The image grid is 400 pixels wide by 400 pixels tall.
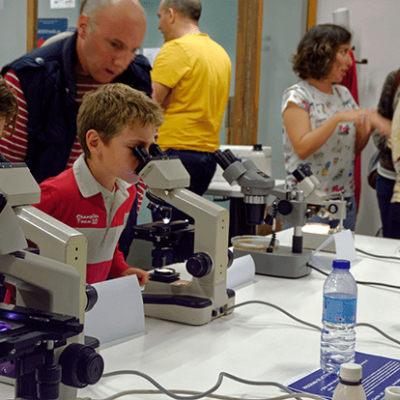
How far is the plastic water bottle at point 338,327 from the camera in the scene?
1082 millimetres

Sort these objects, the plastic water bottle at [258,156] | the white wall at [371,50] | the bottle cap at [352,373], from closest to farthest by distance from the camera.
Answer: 1. the bottle cap at [352,373]
2. the plastic water bottle at [258,156]
3. the white wall at [371,50]

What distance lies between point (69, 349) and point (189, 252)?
2.41ft

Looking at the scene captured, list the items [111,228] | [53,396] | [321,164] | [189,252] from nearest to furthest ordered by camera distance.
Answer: [53,396]
[189,252]
[111,228]
[321,164]

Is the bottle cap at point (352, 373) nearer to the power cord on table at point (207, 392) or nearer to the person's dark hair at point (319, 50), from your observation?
the power cord on table at point (207, 392)

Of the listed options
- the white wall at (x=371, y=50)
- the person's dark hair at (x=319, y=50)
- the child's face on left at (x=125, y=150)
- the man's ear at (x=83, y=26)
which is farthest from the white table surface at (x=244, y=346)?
the white wall at (x=371, y=50)

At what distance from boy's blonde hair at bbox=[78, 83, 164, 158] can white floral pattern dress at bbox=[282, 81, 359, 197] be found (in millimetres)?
1062

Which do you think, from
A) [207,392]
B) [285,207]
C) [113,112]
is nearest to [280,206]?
[285,207]

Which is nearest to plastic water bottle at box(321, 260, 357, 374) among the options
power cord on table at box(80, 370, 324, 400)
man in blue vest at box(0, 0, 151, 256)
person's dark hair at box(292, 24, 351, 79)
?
power cord on table at box(80, 370, 324, 400)

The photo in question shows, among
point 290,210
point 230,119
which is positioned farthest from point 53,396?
point 230,119

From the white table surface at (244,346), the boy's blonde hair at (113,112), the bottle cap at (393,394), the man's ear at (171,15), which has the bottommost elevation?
the white table surface at (244,346)

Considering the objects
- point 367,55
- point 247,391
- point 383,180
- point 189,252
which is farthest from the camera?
point 367,55

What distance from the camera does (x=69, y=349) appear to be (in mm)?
707

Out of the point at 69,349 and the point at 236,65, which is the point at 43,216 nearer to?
the point at 69,349

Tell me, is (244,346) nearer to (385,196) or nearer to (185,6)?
(385,196)
